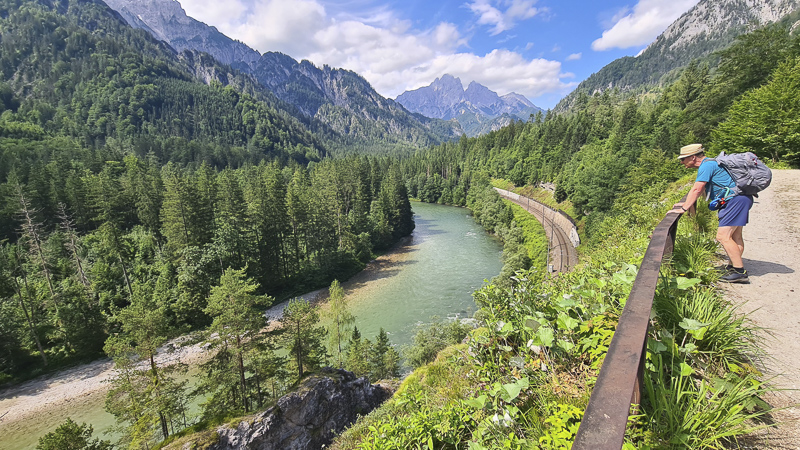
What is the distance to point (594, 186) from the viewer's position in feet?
131

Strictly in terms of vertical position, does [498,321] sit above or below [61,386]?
above

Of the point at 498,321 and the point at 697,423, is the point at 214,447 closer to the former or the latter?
the point at 498,321

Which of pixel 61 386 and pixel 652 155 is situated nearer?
pixel 61 386

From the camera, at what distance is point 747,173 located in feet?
17.3

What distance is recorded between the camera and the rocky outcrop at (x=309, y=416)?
1545cm

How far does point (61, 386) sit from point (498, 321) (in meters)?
37.1

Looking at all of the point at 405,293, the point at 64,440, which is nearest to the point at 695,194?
the point at 64,440

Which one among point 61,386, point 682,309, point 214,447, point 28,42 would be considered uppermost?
point 28,42

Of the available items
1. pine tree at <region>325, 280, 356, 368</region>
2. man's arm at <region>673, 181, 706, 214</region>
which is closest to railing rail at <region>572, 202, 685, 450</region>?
man's arm at <region>673, 181, 706, 214</region>

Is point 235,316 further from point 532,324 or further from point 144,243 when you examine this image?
point 144,243

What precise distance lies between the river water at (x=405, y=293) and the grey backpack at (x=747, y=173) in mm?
25763

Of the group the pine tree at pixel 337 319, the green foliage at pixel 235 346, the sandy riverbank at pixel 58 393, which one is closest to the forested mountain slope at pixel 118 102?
the sandy riverbank at pixel 58 393

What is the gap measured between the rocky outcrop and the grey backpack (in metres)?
18.0

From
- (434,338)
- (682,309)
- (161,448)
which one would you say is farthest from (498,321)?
(434,338)
